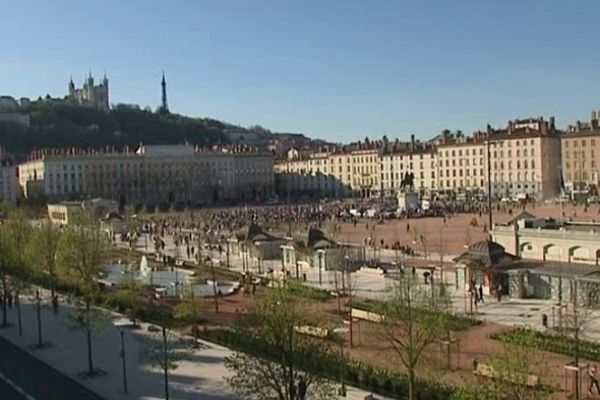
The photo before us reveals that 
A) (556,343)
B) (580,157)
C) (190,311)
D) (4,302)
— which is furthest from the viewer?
(580,157)

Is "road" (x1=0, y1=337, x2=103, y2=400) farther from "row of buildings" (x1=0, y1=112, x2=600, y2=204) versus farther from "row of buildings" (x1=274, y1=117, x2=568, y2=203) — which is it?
"row of buildings" (x1=0, y1=112, x2=600, y2=204)

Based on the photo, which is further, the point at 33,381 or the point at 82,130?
the point at 82,130

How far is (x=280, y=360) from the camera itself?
1894 cm

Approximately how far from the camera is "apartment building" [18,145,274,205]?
129375mm

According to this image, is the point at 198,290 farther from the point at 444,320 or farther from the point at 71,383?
the point at 444,320

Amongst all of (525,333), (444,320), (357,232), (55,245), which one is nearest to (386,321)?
(444,320)

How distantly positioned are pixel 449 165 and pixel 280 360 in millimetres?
103478

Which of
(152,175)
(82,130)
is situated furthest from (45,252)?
(82,130)

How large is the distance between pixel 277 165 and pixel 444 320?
13775 cm

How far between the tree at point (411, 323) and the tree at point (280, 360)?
6.98ft

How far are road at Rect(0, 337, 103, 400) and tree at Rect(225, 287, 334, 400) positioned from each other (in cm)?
638

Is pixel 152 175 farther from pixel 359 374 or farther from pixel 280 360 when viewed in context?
pixel 280 360

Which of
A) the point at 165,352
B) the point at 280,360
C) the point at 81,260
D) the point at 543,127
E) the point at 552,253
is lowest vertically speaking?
the point at 165,352

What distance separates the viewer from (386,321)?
22.2 meters
